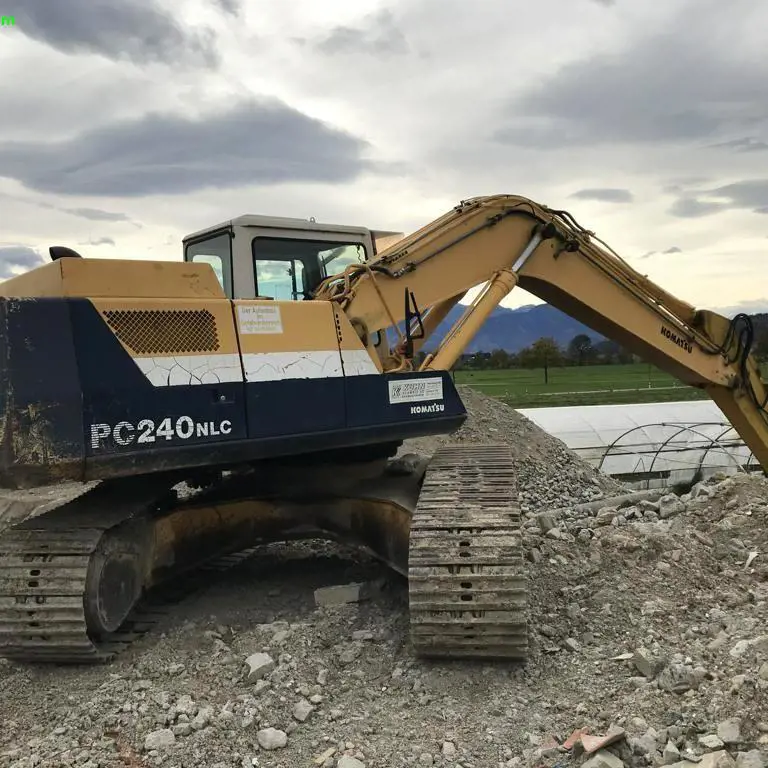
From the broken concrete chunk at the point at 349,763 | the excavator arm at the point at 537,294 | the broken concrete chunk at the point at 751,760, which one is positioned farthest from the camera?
the excavator arm at the point at 537,294

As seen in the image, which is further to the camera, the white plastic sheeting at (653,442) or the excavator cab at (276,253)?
the white plastic sheeting at (653,442)

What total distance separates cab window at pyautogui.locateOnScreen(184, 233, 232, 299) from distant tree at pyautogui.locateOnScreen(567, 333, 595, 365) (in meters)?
Result: 46.3

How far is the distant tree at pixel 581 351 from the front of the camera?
50.5 meters

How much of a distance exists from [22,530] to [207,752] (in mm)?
1835

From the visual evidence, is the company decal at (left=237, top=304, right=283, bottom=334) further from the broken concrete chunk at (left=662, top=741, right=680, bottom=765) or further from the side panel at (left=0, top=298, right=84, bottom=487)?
the broken concrete chunk at (left=662, top=741, right=680, bottom=765)

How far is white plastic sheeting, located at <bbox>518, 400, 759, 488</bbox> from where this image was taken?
1376cm

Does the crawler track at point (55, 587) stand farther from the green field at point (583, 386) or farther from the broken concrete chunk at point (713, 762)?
the green field at point (583, 386)

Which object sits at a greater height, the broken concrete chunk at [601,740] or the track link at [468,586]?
the track link at [468,586]

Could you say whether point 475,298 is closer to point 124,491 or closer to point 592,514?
point 124,491

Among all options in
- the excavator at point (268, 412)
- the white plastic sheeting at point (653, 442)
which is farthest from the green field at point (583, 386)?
the excavator at point (268, 412)

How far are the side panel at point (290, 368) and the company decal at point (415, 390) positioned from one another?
374 mm

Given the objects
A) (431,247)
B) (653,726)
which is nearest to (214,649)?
(653,726)

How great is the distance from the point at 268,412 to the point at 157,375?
2.07ft

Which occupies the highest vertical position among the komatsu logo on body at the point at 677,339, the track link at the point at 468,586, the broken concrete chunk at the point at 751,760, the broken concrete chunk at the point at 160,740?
the komatsu logo on body at the point at 677,339
